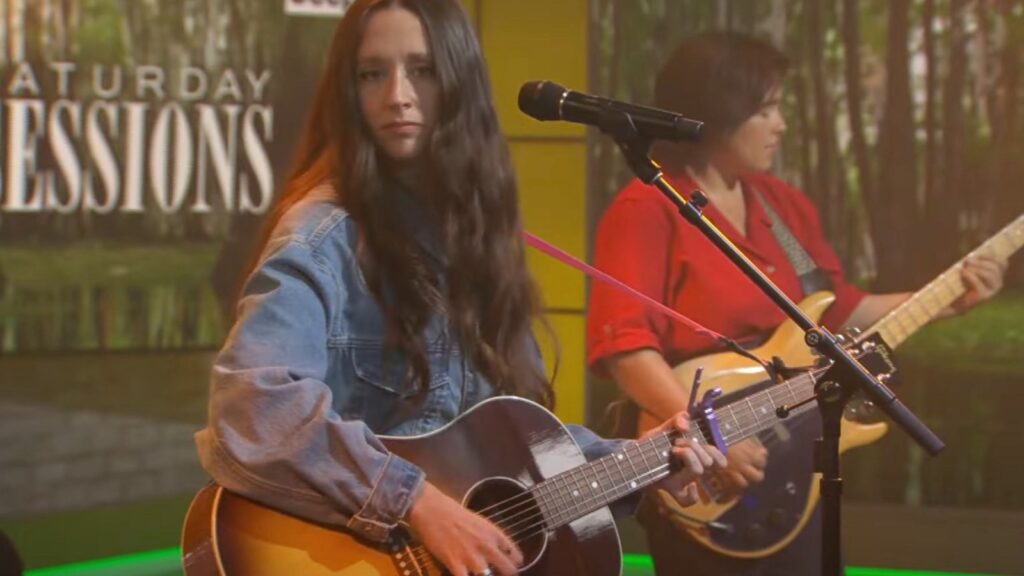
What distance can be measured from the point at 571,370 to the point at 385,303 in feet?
5.80

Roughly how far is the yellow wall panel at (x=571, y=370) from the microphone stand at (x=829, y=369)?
68.1 inches

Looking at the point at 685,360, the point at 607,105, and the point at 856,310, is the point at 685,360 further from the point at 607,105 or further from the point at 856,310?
the point at 607,105

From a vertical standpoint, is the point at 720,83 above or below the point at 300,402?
above

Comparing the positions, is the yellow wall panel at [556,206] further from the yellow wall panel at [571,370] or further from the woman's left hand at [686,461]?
the woman's left hand at [686,461]

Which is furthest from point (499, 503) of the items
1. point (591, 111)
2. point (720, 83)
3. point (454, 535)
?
point (720, 83)

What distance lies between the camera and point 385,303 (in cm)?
229

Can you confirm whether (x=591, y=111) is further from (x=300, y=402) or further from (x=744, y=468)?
(x=744, y=468)

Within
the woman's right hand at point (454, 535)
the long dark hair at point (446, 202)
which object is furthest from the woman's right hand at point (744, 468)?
the woman's right hand at point (454, 535)

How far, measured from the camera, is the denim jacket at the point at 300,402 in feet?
6.96

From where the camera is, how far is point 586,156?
13.1 feet

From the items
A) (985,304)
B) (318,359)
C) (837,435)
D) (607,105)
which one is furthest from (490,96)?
(985,304)

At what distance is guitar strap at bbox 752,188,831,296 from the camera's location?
12.7ft

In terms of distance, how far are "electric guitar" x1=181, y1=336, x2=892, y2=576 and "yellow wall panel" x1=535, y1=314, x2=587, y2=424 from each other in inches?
58.3

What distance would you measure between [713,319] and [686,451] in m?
1.42
